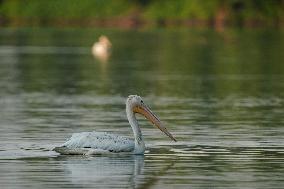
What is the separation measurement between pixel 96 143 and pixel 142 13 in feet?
327

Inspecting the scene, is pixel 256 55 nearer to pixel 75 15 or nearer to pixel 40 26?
pixel 40 26

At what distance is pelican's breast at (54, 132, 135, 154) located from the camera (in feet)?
60.2

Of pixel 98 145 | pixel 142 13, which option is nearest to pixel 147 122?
pixel 98 145

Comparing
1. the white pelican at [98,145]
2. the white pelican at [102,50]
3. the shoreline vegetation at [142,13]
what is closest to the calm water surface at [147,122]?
the white pelican at [98,145]

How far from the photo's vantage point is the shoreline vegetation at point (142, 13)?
113 metres

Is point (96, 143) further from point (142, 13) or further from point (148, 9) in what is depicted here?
point (142, 13)

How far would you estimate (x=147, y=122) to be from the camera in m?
24.6

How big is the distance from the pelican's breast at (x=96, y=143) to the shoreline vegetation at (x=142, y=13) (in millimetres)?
89518

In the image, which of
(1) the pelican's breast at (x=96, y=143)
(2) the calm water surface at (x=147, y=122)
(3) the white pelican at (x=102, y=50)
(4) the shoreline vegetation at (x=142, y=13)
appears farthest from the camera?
(4) the shoreline vegetation at (x=142, y=13)

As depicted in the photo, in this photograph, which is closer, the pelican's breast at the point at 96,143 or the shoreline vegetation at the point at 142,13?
the pelican's breast at the point at 96,143

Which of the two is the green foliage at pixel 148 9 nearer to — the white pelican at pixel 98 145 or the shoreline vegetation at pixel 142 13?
the shoreline vegetation at pixel 142 13

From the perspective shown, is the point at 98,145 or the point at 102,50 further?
the point at 102,50

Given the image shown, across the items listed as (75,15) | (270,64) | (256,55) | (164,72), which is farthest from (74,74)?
(75,15)

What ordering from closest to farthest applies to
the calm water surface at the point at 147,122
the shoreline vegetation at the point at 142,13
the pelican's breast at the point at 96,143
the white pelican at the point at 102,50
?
1. the calm water surface at the point at 147,122
2. the pelican's breast at the point at 96,143
3. the white pelican at the point at 102,50
4. the shoreline vegetation at the point at 142,13
